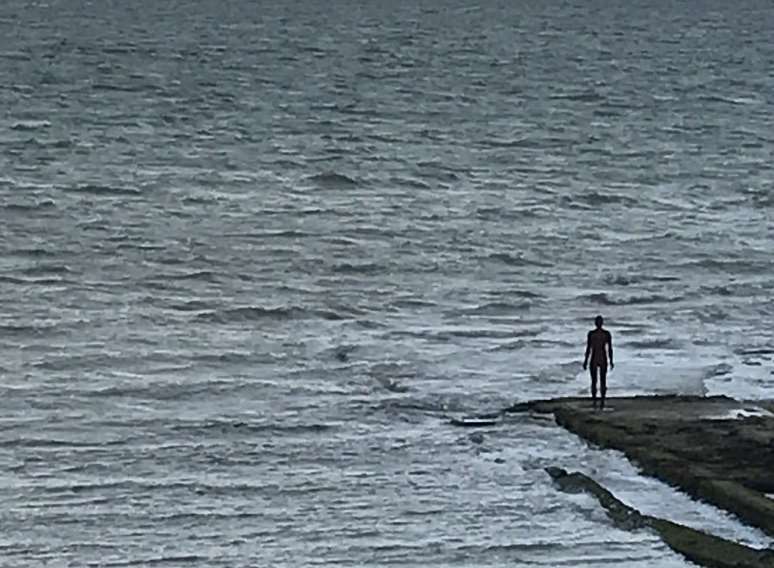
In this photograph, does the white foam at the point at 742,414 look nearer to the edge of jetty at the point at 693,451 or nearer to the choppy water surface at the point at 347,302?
the edge of jetty at the point at 693,451

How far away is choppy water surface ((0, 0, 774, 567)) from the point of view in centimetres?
2467

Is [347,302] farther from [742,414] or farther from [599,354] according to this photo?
[742,414]

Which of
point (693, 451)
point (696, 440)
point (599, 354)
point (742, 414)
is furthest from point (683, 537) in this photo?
point (599, 354)

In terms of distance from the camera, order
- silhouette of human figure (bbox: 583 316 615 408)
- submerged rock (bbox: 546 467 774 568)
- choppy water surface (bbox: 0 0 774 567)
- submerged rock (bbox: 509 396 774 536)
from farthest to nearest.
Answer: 1. silhouette of human figure (bbox: 583 316 615 408)
2. choppy water surface (bbox: 0 0 774 567)
3. submerged rock (bbox: 509 396 774 536)
4. submerged rock (bbox: 546 467 774 568)

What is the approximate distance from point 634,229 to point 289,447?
2524cm

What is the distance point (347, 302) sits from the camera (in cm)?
4069

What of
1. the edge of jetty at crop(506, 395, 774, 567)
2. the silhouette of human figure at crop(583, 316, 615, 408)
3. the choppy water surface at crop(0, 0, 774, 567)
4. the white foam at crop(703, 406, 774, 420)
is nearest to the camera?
the edge of jetty at crop(506, 395, 774, 567)

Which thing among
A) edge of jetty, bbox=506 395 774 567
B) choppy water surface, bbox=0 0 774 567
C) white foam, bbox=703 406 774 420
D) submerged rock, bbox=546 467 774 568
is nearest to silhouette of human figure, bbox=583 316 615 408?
edge of jetty, bbox=506 395 774 567

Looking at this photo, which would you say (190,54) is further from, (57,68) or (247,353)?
(247,353)

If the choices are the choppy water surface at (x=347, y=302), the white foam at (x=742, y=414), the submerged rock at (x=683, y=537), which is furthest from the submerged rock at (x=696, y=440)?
the submerged rock at (x=683, y=537)

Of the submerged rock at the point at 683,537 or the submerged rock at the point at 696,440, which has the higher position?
the submerged rock at the point at 696,440

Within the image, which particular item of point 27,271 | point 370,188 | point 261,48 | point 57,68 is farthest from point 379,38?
point 27,271

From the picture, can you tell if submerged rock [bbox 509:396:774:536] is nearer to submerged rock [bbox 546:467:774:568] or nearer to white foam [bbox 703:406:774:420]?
white foam [bbox 703:406:774:420]

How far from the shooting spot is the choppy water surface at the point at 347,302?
24.7 metres
